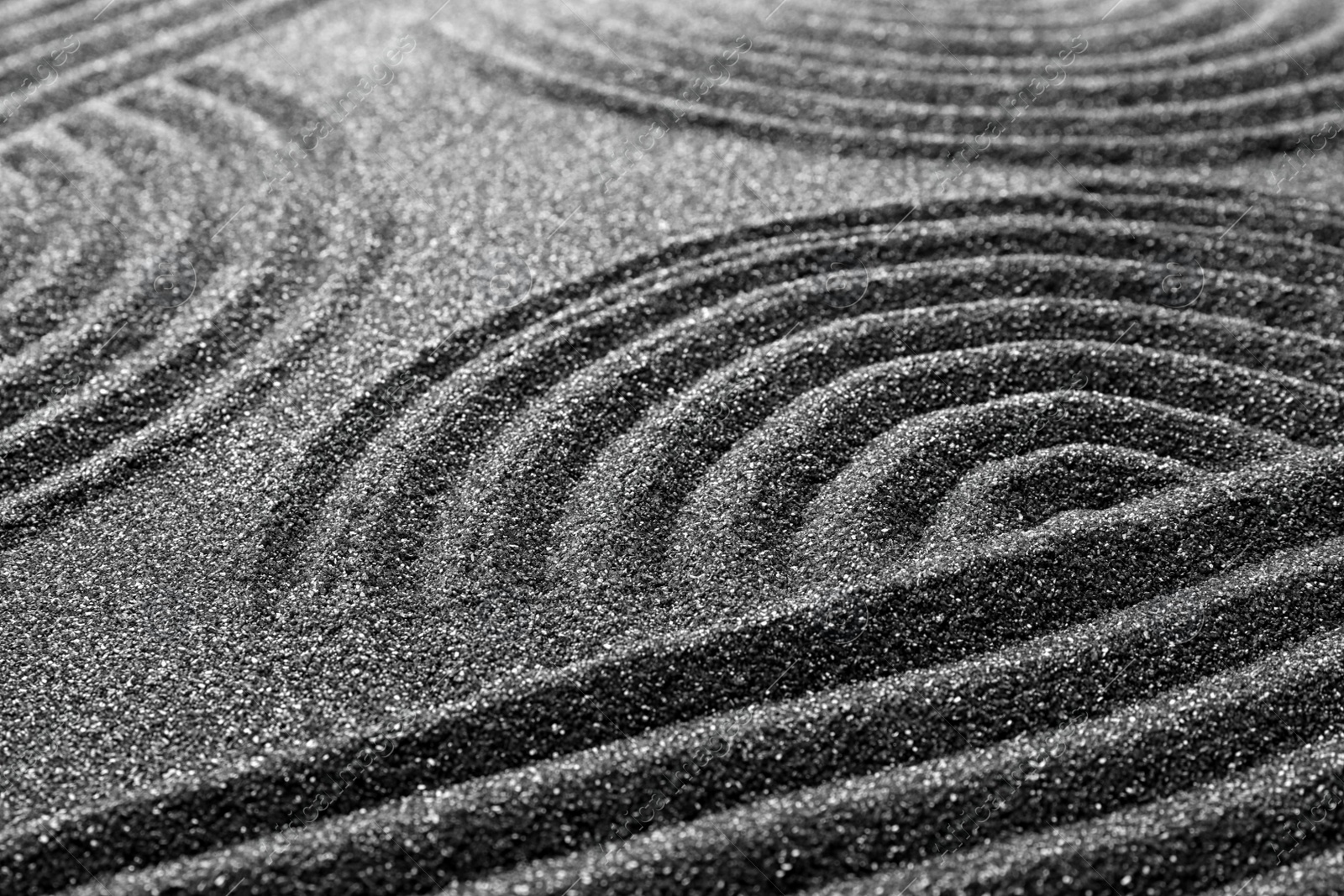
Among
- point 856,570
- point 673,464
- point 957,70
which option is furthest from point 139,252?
point 957,70

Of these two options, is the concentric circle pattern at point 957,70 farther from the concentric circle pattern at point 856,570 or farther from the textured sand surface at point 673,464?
the concentric circle pattern at point 856,570

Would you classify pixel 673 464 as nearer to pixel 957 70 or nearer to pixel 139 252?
pixel 139 252

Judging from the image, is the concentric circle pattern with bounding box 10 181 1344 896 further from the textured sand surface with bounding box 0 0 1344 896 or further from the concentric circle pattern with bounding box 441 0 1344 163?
the concentric circle pattern with bounding box 441 0 1344 163

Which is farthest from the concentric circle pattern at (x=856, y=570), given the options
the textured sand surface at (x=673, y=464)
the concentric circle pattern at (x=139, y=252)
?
the concentric circle pattern at (x=139, y=252)

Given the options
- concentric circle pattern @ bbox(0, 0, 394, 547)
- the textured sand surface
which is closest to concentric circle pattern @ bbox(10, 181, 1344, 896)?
the textured sand surface

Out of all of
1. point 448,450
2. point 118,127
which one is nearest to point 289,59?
point 118,127
